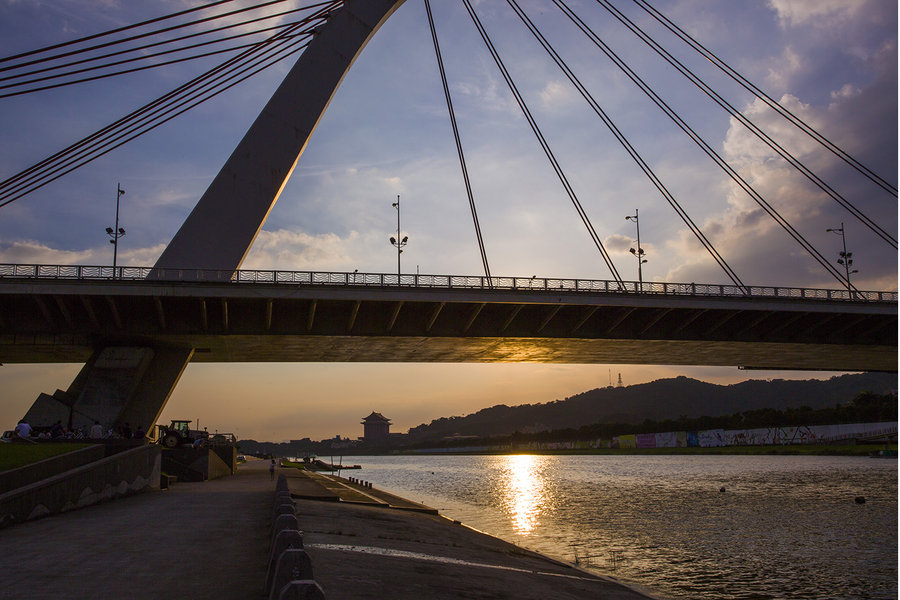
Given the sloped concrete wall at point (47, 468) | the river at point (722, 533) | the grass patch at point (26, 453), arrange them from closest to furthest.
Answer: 1. the sloped concrete wall at point (47, 468)
2. the river at point (722, 533)
3. the grass patch at point (26, 453)

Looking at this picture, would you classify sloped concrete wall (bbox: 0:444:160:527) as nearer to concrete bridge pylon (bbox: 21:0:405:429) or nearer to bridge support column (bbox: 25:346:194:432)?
bridge support column (bbox: 25:346:194:432)

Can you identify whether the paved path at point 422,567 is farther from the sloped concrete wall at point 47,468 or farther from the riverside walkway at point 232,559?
the sloped concrete wall at point 47,468

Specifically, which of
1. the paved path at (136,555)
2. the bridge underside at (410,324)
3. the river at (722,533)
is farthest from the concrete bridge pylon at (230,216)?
the paved path at (136,555)

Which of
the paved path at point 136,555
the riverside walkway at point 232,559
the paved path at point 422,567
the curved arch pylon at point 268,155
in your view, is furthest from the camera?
the curved arch pylon at point 268,155

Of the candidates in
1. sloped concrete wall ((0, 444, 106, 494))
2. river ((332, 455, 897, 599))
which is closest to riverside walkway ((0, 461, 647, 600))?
sloped concrete wall ((0, 444, 106, 494))

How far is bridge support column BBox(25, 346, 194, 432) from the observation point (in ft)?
124

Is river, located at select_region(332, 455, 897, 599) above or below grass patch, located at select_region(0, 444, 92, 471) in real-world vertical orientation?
below

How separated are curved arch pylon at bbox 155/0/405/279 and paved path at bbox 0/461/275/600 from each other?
72.5ft

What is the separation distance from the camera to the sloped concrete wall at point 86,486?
51.9ft

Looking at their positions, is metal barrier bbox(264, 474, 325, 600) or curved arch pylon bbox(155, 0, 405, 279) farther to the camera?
curved arch pylon bbox(155, 0, 405, 279)

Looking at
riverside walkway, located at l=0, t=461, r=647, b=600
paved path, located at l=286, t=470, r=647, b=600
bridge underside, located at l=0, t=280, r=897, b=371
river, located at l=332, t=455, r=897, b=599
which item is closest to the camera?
riverside walkway, located at l=0, t=461, r=647, b=600

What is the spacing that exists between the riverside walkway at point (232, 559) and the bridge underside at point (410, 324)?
1883 cm

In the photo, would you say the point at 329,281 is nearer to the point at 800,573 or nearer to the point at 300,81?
the point at 300,81

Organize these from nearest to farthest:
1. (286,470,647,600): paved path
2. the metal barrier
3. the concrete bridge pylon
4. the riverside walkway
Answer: the metal barrier < the riverside walkway < (286,470,647,600): paved path < the concrete bridge pylon
